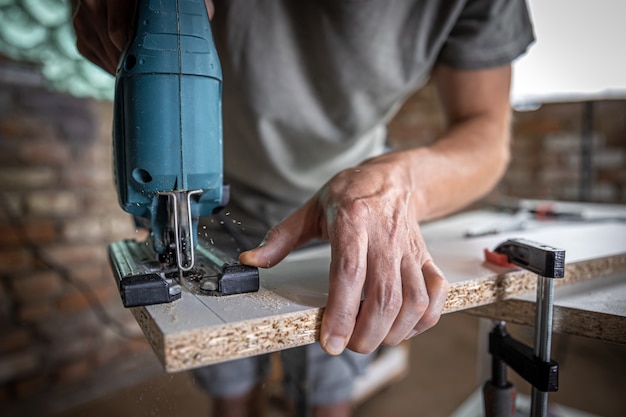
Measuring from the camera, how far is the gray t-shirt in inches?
35.3

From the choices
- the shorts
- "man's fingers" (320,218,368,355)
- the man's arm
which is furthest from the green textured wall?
"man's fingers" (320,218,368,355)

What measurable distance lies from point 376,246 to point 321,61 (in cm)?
56

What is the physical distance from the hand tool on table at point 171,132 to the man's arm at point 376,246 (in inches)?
3.3

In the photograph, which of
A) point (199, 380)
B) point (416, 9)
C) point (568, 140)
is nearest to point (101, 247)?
point (199, 380)

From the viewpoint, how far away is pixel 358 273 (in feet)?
1.63

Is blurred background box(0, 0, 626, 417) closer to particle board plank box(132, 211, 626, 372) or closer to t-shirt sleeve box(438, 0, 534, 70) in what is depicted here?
t-shirt sleeve box(438, 0, 534, 70)

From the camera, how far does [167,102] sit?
52 cm

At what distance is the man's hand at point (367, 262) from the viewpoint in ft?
1.62

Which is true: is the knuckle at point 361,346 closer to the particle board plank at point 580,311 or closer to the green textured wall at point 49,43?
the particle board plank at point 580,311

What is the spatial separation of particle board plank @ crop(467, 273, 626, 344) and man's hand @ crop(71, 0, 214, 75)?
0.57m

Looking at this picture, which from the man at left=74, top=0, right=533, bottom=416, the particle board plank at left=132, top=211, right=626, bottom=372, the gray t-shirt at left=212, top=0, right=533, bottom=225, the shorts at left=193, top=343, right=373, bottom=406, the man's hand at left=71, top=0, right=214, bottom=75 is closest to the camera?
the particle board plank at left=132, top=211, right=626, bottom=372

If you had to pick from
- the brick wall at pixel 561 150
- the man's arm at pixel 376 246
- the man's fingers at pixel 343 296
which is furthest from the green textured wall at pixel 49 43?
the brick wall at pixel 561 150

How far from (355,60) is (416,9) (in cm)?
16

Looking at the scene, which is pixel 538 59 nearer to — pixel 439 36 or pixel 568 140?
pixel 439 36
